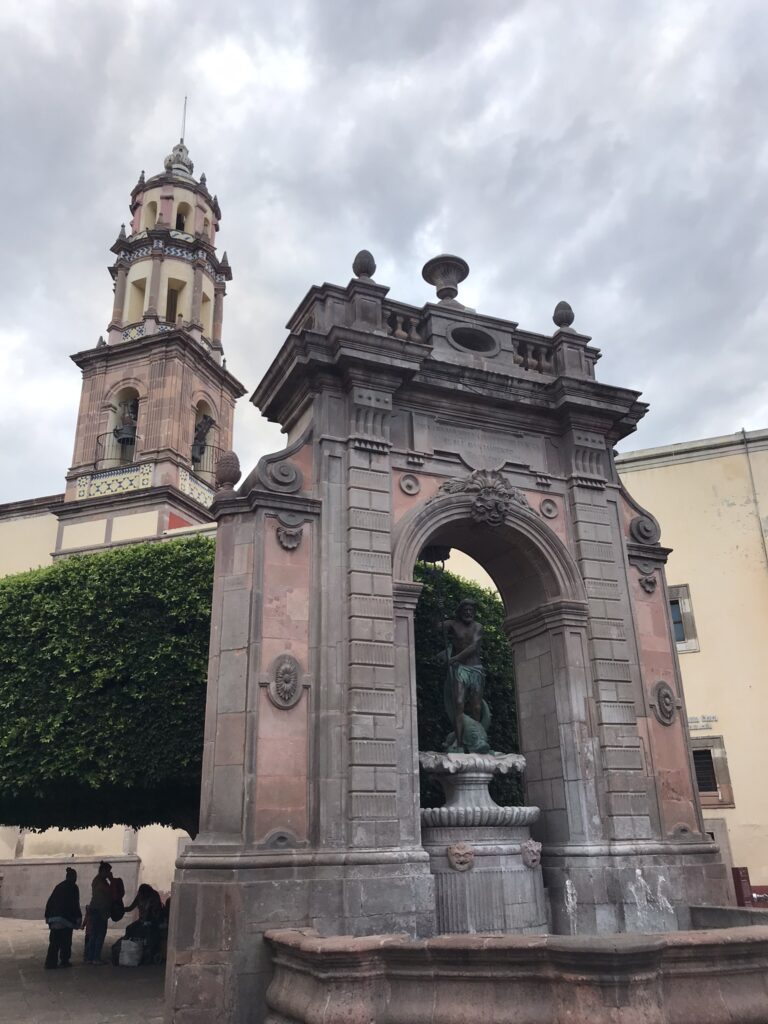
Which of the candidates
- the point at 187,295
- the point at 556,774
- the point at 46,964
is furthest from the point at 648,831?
the point at 187,295

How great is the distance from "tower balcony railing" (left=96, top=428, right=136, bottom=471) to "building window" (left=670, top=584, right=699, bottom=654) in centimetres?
1949

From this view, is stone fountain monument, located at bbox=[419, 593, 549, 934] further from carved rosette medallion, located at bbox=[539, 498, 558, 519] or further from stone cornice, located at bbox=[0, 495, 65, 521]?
stone cornice, located at bbox=[0, 495, 65, 521]

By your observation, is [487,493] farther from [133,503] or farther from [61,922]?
[133,503]

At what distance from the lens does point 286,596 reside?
1009 centimetres

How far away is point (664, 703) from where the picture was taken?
11.8m

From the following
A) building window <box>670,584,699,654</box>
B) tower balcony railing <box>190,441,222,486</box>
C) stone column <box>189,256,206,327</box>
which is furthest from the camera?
stone column <box>189,256,206,327</box>

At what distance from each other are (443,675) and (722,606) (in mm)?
11259

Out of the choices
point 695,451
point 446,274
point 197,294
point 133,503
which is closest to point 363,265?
point 446,274

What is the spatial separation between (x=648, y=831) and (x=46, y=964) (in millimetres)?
11258

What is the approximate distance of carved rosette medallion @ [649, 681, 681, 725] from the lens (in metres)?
11.7

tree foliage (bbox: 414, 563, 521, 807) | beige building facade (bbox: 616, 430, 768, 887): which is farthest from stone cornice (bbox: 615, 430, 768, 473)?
tree foliage (bbox: 414, 563, 521, 807)

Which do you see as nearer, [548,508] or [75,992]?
[548,508]

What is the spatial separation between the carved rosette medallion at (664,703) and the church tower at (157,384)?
20.5 m

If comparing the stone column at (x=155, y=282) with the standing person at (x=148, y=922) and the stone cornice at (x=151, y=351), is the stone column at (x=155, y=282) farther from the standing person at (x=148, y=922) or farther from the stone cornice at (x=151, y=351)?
the standing person at (x=148, y=922)
